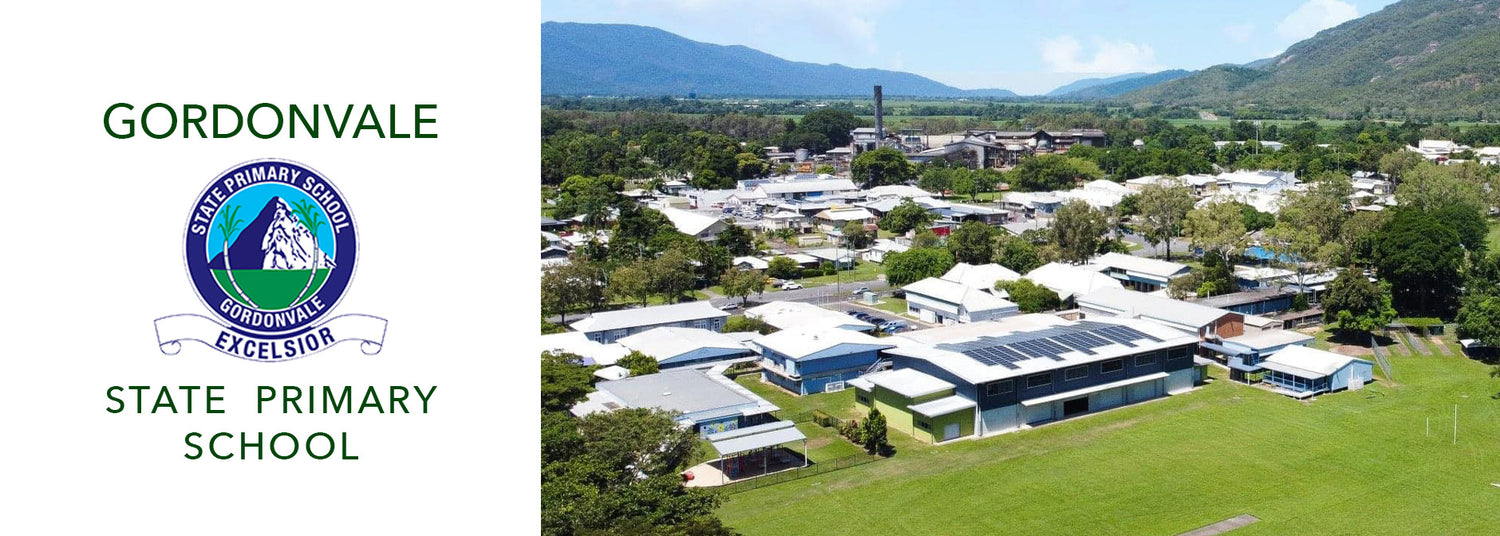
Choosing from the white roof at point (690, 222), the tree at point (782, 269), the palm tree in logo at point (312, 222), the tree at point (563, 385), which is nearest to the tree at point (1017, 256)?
the tree at point (782, 269)

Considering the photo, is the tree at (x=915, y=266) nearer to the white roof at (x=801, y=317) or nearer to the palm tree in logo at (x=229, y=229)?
the white roof at (x=801, y=317)

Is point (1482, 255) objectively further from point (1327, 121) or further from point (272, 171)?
point (1327, 121)

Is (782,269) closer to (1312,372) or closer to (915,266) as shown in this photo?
(915,266)

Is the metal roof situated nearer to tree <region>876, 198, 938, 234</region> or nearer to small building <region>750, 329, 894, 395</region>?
small building <region>750, 329, 894, 395</region>

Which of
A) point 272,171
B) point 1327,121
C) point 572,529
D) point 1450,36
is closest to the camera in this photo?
point 272,171

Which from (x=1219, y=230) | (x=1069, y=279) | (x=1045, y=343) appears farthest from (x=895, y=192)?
(x=1045, y=343)

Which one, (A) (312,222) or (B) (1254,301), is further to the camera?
(B) (1254,301)

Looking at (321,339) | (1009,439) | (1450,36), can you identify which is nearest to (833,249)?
(1009,439)
